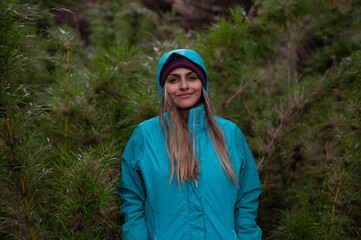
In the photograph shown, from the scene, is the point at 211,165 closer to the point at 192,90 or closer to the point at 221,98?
the point at 192,90

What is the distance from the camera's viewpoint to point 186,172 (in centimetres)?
140

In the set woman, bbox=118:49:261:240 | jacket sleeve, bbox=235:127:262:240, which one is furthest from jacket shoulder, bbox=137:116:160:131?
jacket sleeve, bbox=235:127:262:240

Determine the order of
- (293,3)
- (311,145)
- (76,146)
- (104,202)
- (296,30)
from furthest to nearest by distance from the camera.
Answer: (296,30) < (311,145) < (293,3) < (76,146) < (104,202)

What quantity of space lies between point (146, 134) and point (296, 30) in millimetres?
2880

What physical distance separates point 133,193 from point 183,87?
65cm

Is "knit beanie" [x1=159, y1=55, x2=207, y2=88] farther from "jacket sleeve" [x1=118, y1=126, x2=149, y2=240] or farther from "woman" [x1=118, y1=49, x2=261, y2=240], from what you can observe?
"jacket sleeve" [x1=118, y1=126, x2=149, y2=240]

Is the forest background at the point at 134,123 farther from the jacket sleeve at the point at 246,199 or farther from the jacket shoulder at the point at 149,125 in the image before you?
the jacket sleeve at the point at 246,199

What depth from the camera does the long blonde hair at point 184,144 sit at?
4.66 feet

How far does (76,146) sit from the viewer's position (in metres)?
2.10

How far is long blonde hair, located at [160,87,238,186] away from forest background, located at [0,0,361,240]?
1.38ft

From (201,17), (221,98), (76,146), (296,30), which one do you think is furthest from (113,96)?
(201,17)

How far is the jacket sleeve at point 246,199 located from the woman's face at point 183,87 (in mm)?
342

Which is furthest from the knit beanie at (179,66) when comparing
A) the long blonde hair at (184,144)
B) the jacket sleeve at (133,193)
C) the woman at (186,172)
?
the jacket sleeve at (133,193)

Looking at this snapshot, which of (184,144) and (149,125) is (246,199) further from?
(149,125)
